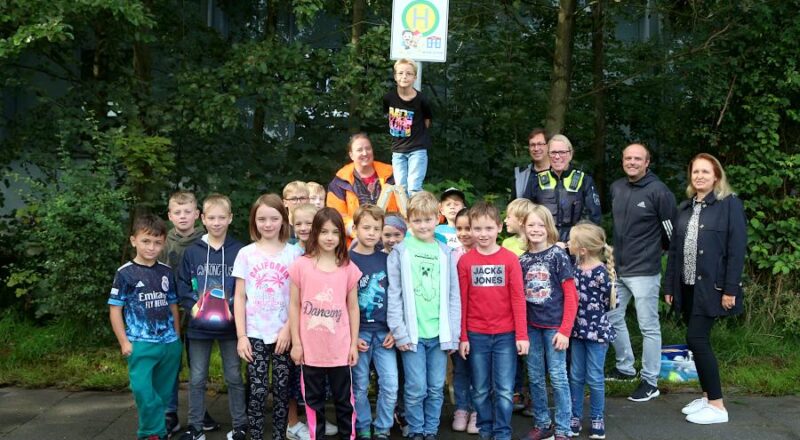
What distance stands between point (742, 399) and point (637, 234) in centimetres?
157

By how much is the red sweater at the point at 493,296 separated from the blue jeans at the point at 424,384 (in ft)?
0.74

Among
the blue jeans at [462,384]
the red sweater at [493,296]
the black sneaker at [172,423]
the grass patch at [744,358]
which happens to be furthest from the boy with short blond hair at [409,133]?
the black sneaker at [172,423]

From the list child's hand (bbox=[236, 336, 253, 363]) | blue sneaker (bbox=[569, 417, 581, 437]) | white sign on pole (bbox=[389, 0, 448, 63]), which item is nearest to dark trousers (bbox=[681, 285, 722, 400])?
blue sneaker (bbox=[569, 417, 581, 437])

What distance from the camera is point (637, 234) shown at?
6465 mm

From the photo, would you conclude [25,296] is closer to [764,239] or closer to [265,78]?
[265,78]

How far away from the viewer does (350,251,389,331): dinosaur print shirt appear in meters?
5.14

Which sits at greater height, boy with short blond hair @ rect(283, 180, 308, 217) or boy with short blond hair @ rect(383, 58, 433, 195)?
boy with short blond hair @ rect(383, 58, 433, 195)

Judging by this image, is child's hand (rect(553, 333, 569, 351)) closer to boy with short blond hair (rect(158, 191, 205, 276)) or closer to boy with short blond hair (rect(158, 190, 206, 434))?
boy with short blond hair (rect(158, 190, 206, 434))

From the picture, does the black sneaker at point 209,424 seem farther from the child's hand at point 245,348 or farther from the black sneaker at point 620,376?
the black sneaker at point 620,376

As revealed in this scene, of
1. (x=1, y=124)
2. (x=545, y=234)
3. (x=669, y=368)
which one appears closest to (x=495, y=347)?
(x=545, y=234)

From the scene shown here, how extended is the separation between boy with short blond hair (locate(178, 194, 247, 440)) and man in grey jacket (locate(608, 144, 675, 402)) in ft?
10.3

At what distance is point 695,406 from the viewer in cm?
596

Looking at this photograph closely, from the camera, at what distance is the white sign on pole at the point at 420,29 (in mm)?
6172

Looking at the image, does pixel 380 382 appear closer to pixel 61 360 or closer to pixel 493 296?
pixel 493 296
